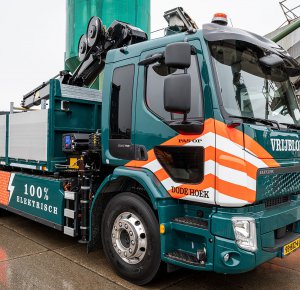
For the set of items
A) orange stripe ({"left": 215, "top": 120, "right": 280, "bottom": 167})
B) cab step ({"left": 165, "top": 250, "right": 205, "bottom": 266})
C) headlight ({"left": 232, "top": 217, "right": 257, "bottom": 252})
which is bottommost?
cab step ({"left": 165, "top": 250, "right": 205, "bottom": 266})

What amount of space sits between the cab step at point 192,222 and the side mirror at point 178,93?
1105mm

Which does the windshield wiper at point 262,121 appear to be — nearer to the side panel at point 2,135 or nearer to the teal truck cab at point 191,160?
the teal truck cab at point 191,160

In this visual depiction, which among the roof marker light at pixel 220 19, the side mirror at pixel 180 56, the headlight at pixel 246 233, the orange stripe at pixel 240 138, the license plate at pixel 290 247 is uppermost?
the roof marker light at pixel 220 19

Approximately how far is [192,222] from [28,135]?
3228 millimetres

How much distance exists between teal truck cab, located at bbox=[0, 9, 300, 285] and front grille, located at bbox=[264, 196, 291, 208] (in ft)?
0.06

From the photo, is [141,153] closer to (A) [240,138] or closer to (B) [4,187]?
(A) [240,138]

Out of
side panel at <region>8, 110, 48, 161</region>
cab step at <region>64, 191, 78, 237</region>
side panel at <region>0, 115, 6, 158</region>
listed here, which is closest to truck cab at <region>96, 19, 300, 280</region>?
cab step at <region>64, 191, 78, 237</region>

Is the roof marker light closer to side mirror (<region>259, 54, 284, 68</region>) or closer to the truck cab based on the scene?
the truck cab

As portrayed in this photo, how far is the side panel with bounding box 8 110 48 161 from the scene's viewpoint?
4.95 m

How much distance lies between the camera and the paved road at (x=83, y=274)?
376 cm

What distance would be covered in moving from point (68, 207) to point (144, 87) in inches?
77.1

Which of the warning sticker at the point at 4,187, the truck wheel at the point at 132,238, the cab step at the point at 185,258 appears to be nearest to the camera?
the cab step at the point at 185,258

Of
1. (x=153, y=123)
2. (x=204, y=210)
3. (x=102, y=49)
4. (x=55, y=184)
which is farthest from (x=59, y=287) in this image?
(x=102, y=49)

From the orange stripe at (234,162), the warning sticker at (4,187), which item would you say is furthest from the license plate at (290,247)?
the warning sticker at (4,187)
